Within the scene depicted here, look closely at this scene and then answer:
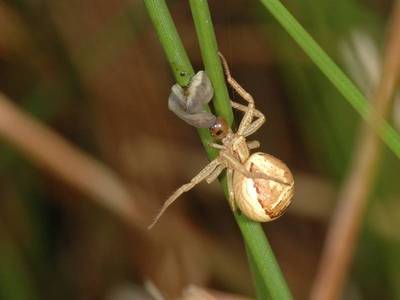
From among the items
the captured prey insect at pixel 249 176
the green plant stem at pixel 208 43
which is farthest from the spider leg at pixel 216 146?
the green plant stem at pixel 208 43

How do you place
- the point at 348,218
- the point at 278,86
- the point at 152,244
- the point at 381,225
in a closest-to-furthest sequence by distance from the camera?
the point at 348,218 → the point at 381,225 → the point at 152,244 → the point at 278,86

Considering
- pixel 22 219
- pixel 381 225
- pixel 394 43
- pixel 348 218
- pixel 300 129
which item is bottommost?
pixel 348 218

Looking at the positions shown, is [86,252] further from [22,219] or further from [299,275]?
[299,275]

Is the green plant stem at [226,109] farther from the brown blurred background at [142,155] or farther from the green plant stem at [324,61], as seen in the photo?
the brown blurred background at [142,155]

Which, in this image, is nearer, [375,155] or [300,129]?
[375,155]

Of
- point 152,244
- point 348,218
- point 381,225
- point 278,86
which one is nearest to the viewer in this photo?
point 348,218

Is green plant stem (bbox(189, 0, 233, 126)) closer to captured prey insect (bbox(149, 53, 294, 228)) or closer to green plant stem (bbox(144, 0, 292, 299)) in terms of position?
green plant stem (bbox(144, 0, 292, 299))

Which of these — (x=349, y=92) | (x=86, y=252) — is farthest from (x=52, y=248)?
(x=349, y=92)

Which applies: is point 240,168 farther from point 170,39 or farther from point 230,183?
point 170,39
